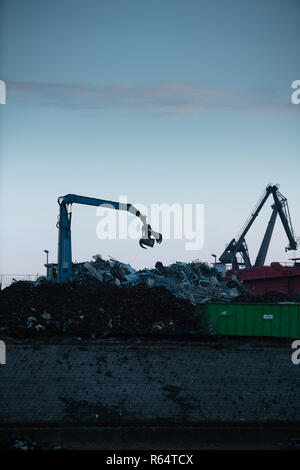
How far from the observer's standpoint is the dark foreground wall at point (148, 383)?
2472 cm

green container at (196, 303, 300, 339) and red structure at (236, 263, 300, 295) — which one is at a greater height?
red structure at (236, 263, 300, 295)

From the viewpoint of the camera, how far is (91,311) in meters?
32.2

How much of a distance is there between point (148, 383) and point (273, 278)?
2424cm

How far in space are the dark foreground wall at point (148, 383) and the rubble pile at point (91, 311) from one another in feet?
8.10

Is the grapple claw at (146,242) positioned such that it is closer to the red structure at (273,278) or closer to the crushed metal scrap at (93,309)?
the crushed metal scrap at (93,309)

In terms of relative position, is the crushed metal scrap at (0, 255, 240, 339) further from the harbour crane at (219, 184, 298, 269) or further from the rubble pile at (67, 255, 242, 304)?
the harbour crane at (219, 184, 298, 269)

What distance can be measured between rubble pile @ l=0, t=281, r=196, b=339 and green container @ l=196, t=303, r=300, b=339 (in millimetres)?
1848

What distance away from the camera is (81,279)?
3684cm

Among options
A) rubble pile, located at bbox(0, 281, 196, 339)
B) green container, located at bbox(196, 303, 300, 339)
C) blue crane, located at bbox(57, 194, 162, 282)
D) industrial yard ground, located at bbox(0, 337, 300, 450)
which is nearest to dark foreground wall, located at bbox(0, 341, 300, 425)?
industrial yard ground, located at bbox(0, 337, 300, 450)

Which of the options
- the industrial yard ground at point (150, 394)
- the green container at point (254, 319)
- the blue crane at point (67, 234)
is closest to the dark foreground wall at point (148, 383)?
the industrial yard ground at point (150, 394)

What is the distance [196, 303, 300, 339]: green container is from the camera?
31.4 meters

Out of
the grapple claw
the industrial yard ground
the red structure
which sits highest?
the grapple claw
